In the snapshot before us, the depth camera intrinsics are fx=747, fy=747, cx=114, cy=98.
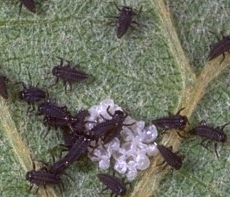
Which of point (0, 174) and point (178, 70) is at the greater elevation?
point (178, 70)

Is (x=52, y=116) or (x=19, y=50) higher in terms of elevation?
(x=19, y=50)

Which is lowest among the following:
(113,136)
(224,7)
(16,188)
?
(16,188)

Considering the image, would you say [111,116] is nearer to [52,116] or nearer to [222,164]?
[52,116]

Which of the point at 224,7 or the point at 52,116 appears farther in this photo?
the point at 224,7

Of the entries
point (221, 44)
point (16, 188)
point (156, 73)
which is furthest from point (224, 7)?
point (16, 188)

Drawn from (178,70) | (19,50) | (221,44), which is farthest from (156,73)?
(19,50)

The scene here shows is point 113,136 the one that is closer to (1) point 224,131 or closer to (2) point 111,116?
(2) point 111,116
